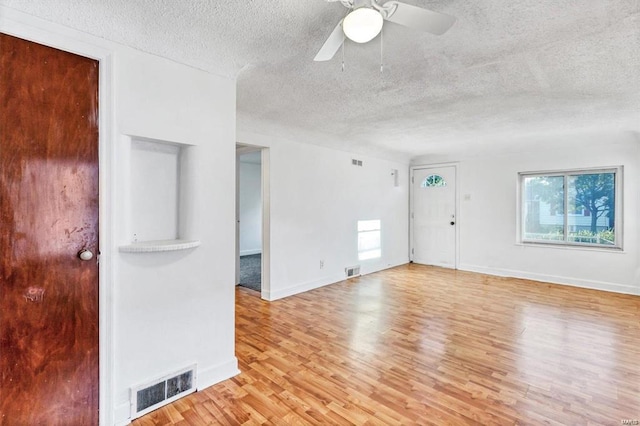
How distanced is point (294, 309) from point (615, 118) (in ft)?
14.0

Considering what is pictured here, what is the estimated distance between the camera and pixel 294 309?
3779 mm

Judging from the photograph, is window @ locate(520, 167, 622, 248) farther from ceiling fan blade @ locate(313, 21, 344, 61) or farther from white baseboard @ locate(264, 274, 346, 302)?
ceiling fan blade @ locate(313, 21, 344, 61)

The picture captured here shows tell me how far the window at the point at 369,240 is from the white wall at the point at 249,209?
3.17m

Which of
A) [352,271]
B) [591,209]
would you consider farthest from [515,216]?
[352,271]

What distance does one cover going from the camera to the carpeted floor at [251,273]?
496 cm

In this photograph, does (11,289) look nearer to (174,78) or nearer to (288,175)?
(174,78)

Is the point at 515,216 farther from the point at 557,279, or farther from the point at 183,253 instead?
the point at 183,253

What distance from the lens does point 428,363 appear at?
250 cm

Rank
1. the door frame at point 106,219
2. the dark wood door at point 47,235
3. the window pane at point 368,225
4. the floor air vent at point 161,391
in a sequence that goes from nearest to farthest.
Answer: the dark wood door at point 47,235 < the door frame at point 106,219 < the floor air vent at point 161,391 < the window pane at point 368,225

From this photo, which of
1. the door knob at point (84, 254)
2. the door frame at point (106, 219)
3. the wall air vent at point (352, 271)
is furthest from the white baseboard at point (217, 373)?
the wall air vent at point (352, 271)

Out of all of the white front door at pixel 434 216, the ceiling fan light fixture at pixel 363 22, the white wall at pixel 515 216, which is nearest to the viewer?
the ceiling fan light fixture at pixel 363 22

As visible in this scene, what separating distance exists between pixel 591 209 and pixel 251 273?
221 inches

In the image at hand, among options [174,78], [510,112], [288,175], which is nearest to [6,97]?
[174,78]

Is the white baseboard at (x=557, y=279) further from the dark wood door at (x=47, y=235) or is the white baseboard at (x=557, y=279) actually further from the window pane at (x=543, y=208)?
the dark wood door at (x=47, y=235)
